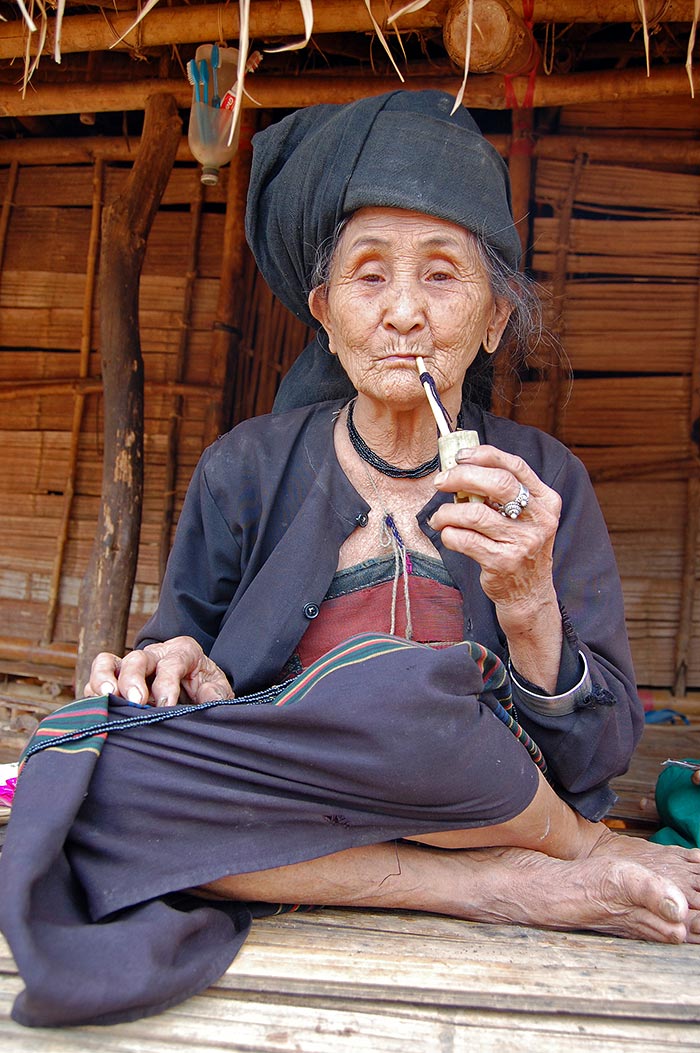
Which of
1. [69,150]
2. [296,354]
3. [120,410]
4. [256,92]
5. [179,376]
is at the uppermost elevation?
[69,150]

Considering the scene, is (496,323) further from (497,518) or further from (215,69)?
(215,69)

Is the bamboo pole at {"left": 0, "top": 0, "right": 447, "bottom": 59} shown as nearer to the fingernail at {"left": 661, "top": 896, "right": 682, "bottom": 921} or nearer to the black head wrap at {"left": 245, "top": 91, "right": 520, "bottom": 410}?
the black head wrap at {"left": 245, "top": 91, "right": 520, "bottom": 410}

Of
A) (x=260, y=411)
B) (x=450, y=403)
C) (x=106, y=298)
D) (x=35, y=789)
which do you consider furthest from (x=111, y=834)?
(x=260, y=411)

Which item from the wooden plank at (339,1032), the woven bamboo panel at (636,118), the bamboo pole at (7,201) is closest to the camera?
the wooden plank at (339,1032)

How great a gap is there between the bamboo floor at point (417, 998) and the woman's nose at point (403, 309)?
1.19 m

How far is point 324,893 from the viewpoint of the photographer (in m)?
1.55

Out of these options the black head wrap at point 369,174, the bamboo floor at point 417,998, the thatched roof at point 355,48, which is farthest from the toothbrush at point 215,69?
the bamboo floor at point 417,998

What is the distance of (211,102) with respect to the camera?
325 cm

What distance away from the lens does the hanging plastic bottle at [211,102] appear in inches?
124

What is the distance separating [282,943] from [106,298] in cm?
264

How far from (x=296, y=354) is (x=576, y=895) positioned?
3555mm

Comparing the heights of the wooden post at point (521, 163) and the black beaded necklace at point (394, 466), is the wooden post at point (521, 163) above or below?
above

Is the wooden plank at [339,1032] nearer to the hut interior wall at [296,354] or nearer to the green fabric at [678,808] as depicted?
the green fabric at [678,808]

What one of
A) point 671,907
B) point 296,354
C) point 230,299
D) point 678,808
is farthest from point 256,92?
point 671,907
